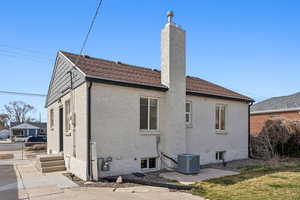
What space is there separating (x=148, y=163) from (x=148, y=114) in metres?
2.01

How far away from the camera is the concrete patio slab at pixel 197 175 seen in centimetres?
779

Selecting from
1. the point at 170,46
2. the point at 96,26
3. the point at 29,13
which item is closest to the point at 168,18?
the point at 170,46

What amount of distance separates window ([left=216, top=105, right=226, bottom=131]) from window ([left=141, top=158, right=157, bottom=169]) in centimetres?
431

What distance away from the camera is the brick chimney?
962 cm

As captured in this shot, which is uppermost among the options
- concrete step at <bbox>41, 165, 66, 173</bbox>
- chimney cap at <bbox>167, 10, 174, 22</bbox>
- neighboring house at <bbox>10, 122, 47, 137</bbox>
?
chimney cap at <bbox>167, 10, 174, 22</bbox>

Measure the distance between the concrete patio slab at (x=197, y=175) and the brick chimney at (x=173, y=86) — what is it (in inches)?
44.0

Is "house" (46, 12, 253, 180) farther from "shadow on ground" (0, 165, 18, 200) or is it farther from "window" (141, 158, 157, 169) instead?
"shadow on ground" (0, 165, 18, 200)

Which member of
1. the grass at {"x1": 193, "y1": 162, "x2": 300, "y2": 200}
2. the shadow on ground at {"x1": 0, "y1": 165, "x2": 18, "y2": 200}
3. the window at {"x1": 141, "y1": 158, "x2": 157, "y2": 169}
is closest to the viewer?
the grass at {"x1": 193, "y1": 162, "x2": 300, "y2": 200}

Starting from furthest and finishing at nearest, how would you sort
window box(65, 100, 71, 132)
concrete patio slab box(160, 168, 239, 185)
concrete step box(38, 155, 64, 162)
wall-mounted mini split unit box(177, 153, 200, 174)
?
1. window box(65, 100, 71, 132)
2. concrete step box(38, 155, 64, 162)
3. wall-mounted mini split unit box(177, 153, 200, 174)
4. concrete patio slab box(160, 168, 239, 185)

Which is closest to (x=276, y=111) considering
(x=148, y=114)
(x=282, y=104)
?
(x=282, y=104)

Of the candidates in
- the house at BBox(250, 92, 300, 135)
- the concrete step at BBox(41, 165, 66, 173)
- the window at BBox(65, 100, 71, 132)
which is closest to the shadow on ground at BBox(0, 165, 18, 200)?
the concrete step at BBox(41, 165, 66, 173)

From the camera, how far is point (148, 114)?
9.46 m

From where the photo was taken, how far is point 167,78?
385 inches

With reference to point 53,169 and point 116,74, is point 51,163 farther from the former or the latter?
point 116,74
